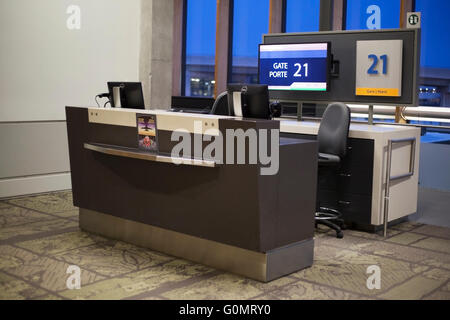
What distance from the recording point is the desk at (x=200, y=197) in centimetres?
368

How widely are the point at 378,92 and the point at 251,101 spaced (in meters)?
2.14

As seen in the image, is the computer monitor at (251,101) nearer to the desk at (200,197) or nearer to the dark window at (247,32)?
the desk at (200,197)

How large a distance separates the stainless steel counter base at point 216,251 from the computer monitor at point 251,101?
855mm

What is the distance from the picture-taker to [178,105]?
642cm

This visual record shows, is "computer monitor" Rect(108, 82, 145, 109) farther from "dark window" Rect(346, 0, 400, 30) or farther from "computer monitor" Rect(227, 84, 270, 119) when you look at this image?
"dark window" Rect(346, 0, 400, 30)

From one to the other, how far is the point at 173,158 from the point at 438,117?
446cm

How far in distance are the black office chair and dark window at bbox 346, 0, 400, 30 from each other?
317cm

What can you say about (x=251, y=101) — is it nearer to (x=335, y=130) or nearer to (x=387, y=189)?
(x=335, y=130)

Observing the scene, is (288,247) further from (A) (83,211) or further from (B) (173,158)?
(A) (83,211)

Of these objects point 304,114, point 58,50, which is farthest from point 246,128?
point 304,114

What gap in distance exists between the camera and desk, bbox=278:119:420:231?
16.3 ft

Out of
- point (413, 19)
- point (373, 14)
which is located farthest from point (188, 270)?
point (373, 14)

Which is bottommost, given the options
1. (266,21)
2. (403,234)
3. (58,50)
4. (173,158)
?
(403,234)
